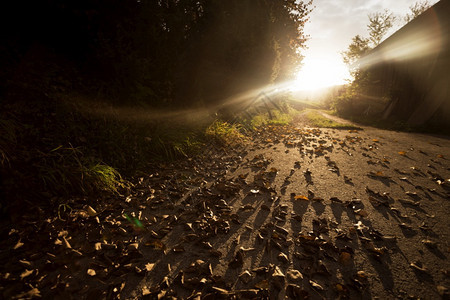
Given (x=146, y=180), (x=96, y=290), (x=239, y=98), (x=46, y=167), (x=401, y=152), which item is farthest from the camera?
(x=239, y=98)

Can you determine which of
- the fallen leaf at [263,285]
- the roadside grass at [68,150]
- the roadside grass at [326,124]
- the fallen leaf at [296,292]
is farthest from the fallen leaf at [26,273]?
the roadside grass at [326,124]

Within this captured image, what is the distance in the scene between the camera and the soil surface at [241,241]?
1355mm

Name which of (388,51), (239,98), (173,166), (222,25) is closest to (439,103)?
(388,51)

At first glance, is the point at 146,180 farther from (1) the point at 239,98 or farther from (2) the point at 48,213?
(1) the point at 239,98

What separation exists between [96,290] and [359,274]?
199cm

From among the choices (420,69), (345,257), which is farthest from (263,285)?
(420,69)

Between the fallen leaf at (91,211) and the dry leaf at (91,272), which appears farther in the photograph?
the fallen leaf at (91,211)

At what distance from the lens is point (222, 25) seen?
6004 mm

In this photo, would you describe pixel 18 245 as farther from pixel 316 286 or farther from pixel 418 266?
pixel 418 266

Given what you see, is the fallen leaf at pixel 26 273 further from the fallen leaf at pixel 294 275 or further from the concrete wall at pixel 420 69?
the concrete wall at pixel 420 69

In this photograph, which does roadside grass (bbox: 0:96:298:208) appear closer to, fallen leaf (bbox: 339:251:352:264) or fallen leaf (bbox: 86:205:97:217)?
fallen leaf (bbox: 86:205:97:217)

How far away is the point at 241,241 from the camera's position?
1.83 metres

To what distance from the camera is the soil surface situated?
53.4 inches

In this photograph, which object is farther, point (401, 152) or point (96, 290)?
point (401, 152)
